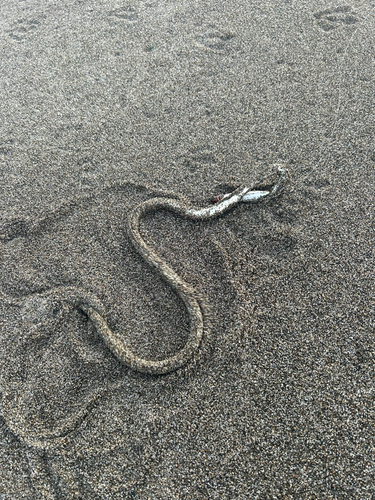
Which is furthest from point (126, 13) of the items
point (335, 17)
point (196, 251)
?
point (196, 251)

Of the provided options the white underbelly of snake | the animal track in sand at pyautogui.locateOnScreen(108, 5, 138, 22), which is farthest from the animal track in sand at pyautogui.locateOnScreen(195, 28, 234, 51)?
the white underbelly of snake

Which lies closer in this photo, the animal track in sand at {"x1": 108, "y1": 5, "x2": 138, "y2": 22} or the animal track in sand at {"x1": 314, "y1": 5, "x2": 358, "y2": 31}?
the animal track in sand at {"x1": 314, "y1": 5, "x2": 358, "y2": 31}

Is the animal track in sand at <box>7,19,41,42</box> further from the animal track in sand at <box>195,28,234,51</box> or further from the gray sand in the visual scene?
the animal track in sand at <box>195,28,234,51</box>

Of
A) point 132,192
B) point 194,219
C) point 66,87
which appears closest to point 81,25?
point 66,87

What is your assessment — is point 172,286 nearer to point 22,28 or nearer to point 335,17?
point 335,17

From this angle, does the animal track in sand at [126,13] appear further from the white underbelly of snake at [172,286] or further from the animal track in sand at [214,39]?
the white underbelly of snake at [172,286]

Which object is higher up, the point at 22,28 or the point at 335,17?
the point at 335,17
